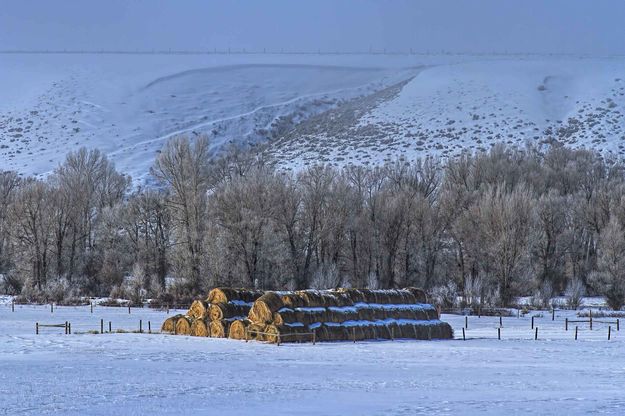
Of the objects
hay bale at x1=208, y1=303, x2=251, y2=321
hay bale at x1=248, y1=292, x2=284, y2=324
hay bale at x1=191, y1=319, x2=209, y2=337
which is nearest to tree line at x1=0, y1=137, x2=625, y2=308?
hay bale at x1=208, y1=303, x2=251, y2=321

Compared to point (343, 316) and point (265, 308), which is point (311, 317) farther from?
point (265, 308)

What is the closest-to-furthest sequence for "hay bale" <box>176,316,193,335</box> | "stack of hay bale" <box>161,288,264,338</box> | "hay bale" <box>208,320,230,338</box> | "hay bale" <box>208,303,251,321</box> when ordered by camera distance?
"hay bale" <box>208,320,230,338</box> < "stack of hay bale" <box>161,288,264,338</box> < "hay bale" <box>208,303,251,321</box> < "hay bale" <box>176,316,193,335</box>

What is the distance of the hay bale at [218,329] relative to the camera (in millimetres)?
37125

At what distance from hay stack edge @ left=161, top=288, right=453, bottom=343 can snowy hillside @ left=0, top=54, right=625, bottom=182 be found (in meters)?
64.0

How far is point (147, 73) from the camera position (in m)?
155

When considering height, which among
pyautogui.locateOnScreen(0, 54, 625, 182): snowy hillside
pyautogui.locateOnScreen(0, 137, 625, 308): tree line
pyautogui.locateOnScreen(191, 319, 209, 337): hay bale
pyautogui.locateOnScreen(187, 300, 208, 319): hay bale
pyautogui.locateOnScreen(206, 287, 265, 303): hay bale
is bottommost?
pyautogui.locateOnScreen(191, 319, 209, 337): hay bale

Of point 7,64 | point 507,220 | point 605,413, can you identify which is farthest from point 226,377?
point 7,64

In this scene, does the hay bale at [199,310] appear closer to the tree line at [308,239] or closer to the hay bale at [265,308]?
the hay bale at [265,308]

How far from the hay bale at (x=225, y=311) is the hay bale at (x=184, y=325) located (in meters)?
0.99

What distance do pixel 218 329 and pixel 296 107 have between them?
104890 mm

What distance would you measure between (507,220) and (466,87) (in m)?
71.0

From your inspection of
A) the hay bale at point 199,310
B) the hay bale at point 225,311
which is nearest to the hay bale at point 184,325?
the hay bale at point 199,310

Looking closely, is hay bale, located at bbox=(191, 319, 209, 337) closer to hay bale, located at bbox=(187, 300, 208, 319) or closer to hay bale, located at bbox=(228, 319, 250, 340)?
hay bale, located at bbox=(187, 300, 208, 319)

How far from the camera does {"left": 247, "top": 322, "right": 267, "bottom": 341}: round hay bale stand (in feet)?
118
